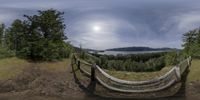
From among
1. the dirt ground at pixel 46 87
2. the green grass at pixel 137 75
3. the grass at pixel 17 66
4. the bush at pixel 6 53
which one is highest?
the bush at pixel 6 53

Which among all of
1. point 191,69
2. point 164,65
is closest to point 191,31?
point 164,65

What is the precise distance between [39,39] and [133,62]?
8.04 meters

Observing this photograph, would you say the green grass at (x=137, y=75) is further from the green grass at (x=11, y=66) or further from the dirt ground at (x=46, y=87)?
the green grass at (x=11, y=66)

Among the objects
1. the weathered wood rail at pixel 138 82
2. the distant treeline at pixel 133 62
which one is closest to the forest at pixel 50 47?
the distant treeline at pixel 133 62

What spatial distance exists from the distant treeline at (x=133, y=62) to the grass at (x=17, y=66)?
3.18m

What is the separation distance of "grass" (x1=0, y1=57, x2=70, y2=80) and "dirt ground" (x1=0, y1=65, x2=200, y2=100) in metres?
0.42

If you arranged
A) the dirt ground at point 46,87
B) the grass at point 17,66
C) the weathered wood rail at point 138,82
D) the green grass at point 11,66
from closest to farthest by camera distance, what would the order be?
the dirt ground at point 46,87 → the weathered wood rail at point 138,82 → the green grass at point 11,66 → the grass at point 17,66

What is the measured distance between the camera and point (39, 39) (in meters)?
30.2

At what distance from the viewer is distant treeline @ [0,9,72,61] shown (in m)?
30.0

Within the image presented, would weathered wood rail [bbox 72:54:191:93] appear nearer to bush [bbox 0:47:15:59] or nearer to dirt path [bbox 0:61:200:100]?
dirt path [bbox 0:61:200:100]

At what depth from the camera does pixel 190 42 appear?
34469 millimetres

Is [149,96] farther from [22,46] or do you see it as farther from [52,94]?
[22,46]

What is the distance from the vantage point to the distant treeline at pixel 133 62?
31.1 meters

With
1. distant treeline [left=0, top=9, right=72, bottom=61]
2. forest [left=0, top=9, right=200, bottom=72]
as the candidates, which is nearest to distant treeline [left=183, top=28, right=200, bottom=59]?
forest [left=0, top=9, right=200, bottom=72]
